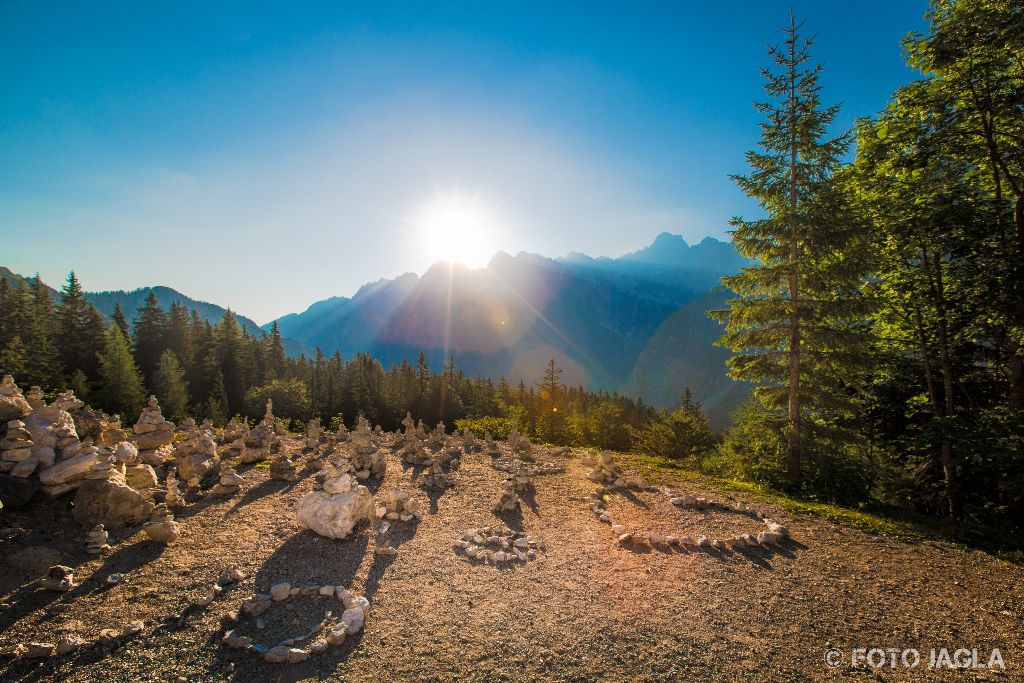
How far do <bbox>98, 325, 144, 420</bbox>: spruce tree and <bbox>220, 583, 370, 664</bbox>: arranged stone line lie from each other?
49.0m

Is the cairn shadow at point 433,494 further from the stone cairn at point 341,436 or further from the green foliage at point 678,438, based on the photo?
the green foliage at point 678,438

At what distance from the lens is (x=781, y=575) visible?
820cm

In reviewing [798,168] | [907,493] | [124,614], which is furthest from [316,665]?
[798,168]

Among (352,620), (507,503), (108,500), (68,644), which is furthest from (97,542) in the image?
(507,503)

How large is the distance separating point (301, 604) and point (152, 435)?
9605 millimetres

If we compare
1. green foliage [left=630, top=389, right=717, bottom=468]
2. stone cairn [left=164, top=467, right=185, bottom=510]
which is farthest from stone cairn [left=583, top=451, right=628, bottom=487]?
stone cairn [left=164, top=467, right=185, bottom=510]

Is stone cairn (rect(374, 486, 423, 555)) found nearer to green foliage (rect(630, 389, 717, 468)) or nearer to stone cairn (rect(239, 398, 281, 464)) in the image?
stone cairn (rect(239, 398, 281, 464))

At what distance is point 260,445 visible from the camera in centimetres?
1530

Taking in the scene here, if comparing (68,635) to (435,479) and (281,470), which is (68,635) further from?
(435,479)

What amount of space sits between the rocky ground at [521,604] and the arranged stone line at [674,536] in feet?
1.02

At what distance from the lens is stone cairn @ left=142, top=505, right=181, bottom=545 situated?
27.1 ft

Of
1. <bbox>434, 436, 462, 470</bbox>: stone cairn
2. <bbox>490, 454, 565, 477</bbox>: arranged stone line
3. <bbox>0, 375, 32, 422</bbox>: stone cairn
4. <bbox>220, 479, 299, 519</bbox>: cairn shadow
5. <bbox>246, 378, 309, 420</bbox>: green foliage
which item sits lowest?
<bbox>246, 378, 309, 420</bbox>: green foliage

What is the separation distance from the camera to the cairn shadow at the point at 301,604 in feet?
18.0

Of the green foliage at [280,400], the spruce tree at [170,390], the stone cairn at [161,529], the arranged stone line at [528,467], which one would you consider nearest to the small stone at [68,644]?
the stone cairn at [161,529]
